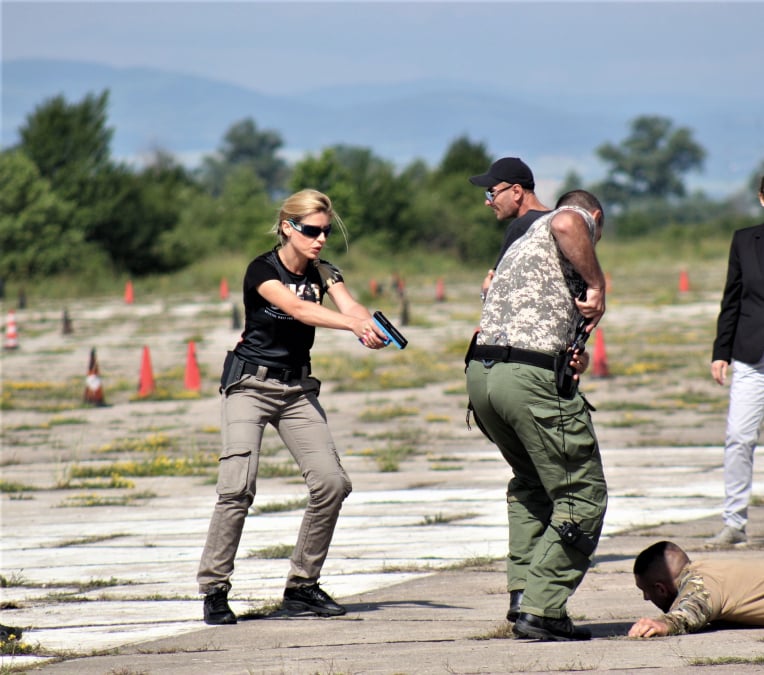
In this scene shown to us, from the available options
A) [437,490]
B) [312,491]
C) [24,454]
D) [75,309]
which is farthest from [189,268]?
[312,491]

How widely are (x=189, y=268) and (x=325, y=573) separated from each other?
2026 inches

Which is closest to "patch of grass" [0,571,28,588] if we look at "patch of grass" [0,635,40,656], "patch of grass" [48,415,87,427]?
"patch of grass" [0,635,40,656]

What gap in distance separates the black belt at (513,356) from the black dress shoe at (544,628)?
103 cm

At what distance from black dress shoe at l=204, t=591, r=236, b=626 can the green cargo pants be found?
1.47m

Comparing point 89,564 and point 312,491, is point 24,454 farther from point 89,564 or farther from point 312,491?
point 312,491

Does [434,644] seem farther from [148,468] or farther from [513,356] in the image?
[148,468]

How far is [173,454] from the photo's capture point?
13766 millimetres

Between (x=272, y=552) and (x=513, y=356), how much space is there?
3269mm

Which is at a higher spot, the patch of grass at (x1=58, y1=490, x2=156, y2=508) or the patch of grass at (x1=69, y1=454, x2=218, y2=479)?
the patch of grass at (x1=58, y1=490, x2=156, y2=508)

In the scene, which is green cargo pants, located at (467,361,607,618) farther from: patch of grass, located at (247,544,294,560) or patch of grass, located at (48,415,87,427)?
patch of grass, located at (48,415,87,427)

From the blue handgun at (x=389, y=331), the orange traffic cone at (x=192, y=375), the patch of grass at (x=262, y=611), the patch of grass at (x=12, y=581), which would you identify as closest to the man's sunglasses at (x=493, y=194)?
the blue handgun at (x=389, y=331)

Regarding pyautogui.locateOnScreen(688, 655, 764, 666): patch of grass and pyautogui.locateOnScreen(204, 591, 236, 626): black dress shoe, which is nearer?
pyautogui.locateOnScreen(688, 655, 764, 666): patch of grass

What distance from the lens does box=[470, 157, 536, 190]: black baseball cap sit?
638 centimetres

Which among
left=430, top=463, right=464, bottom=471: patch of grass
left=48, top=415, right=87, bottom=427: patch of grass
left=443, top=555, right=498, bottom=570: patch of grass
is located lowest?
left=48, top=415, right=87, bottom=427: patch of grass
